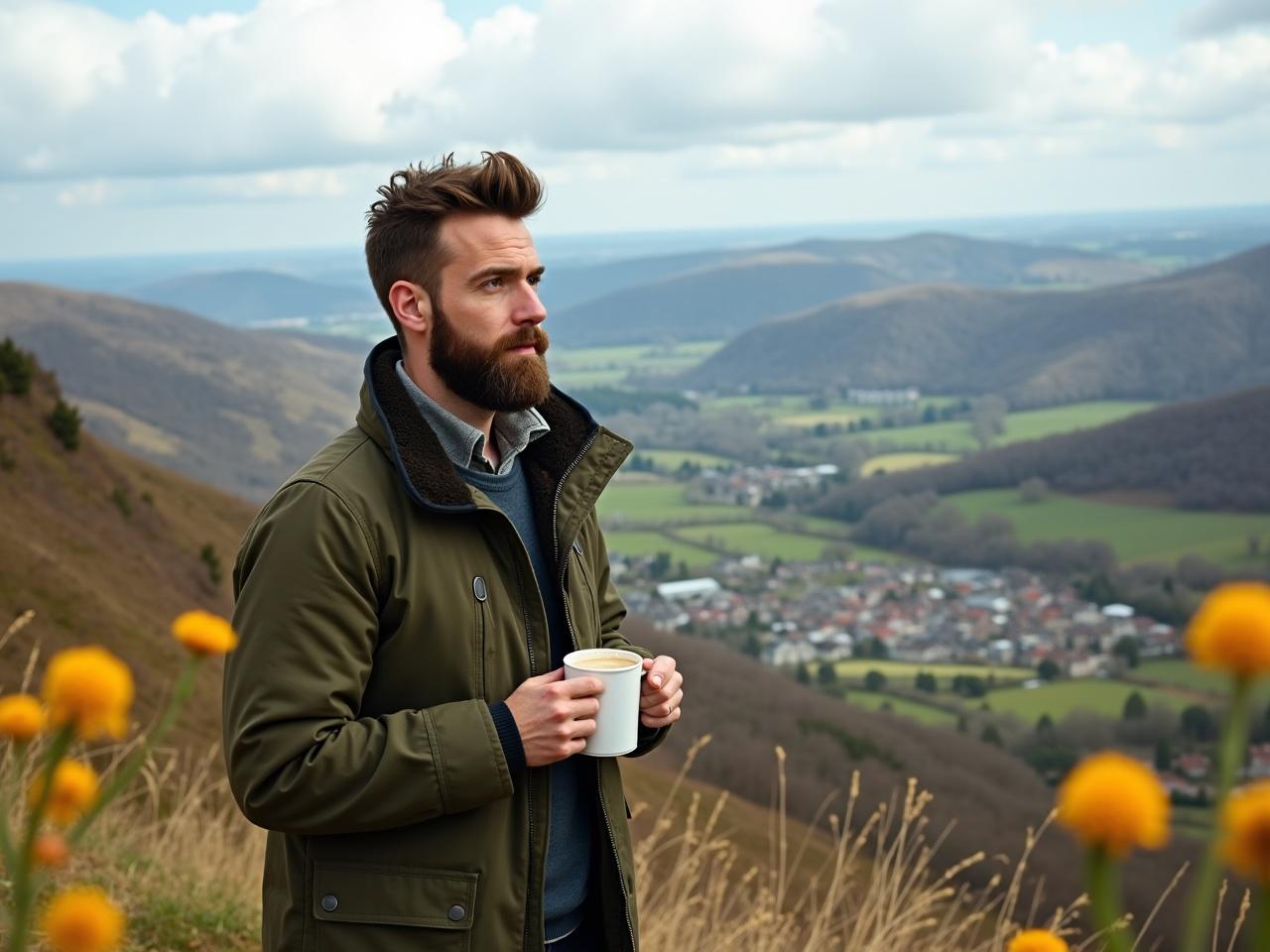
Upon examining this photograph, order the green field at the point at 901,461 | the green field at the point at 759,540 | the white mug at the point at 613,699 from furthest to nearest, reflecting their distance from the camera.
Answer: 1. the green field at the point at 901,461
2. the green field at the point at 759,540
3. the white mug at the point at 613,699

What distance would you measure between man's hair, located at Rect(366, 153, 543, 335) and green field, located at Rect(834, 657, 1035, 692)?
5909 centimetres

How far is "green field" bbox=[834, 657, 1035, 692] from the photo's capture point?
200 ft

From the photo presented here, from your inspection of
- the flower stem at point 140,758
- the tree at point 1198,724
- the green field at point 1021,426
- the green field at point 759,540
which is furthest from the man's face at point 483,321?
the green field at point 1021,426

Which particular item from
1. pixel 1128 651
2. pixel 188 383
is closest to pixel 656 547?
pixel 1128 651

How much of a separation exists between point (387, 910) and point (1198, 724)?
160 ft

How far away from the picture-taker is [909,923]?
4680 millimetres

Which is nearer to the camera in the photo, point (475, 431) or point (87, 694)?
point (87, 694)

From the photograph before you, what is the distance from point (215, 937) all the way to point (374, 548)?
3.01m

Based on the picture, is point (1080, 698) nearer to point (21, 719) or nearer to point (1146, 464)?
point (1146, 464)

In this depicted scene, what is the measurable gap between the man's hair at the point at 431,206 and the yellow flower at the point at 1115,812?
107 inches

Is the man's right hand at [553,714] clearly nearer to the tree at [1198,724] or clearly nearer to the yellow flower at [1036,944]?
the yellow flower at [1036,944]

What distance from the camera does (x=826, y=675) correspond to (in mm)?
61656

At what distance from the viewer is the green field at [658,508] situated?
100438 mm

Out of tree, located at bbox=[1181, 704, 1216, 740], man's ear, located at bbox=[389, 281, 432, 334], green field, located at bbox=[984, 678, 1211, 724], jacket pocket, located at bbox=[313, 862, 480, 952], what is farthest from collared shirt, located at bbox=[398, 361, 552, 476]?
green field, located at bbox=[984, 678, 1211, 724]
